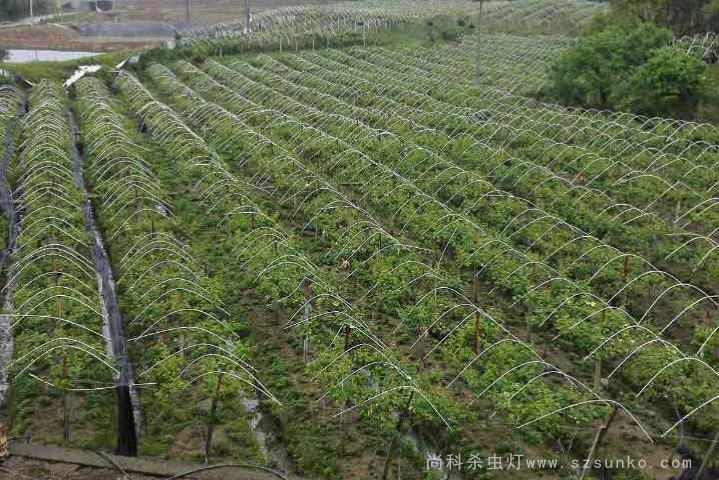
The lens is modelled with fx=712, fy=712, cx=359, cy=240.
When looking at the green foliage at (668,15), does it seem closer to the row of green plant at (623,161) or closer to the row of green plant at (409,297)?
the row of green plant at (623,161)

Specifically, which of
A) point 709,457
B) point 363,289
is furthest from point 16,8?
point 709,457

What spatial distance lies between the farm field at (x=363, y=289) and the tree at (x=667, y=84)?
49.3 inches

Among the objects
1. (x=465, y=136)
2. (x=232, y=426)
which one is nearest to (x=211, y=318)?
(x=232, y=426)

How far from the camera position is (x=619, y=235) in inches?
625

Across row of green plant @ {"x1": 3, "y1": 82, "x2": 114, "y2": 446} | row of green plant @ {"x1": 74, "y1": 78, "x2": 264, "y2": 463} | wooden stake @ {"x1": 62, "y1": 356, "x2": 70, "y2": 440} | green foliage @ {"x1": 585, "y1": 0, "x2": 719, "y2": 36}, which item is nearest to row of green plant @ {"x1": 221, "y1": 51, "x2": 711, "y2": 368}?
row of green plant @ {"x1": 74, "y1": 78, "x2": 264, "y2": 463}

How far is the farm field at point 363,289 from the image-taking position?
10086 mm

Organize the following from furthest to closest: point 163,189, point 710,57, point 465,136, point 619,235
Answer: point 710,57 → point 465,136 → point 163,189 → point 619,235

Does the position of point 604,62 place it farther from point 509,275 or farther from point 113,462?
point 113,462

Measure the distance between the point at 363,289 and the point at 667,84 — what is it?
1749 centimetres

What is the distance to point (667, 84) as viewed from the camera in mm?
26062

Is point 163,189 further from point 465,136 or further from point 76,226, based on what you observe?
point 465,136

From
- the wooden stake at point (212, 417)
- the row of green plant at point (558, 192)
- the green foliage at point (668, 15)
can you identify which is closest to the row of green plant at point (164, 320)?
the wooden stake at point (212, 417)

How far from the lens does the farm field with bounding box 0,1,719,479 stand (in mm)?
10086

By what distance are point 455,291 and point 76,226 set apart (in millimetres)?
8779
